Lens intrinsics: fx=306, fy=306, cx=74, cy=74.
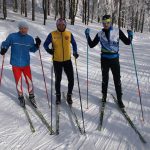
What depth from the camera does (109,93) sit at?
9.52 metres

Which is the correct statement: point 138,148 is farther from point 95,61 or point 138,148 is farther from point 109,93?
point 95,61

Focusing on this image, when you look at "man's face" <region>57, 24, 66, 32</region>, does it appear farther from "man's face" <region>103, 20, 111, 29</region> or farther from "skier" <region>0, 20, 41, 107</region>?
"man's face" <region>103, 20, 111, 29</region>

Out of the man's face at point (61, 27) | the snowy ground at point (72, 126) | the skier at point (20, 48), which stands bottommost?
the snowy ground at point (72, 126)

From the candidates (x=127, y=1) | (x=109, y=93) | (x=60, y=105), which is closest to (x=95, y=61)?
(x=109, y=93)

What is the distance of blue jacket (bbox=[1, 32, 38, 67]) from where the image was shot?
7.66m

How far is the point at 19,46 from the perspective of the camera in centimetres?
772

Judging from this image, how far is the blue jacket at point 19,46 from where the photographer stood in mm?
7656

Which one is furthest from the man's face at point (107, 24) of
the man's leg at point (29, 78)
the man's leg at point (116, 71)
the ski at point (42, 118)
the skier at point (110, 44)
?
the ski at point (42, 118)

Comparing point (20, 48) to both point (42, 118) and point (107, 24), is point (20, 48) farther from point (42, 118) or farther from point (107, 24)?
point (107, 24)

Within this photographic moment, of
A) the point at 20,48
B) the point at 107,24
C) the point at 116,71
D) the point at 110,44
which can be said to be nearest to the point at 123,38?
the point at 110,44

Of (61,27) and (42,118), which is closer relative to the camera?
(42,118)

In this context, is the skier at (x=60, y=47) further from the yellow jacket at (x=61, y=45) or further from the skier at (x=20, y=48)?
the skier at (x=20, y=48)

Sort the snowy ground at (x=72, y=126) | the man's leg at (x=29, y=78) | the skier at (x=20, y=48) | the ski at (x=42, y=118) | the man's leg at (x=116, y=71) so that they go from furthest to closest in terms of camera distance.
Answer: the man's leg at (x=29, y=78)
the man's leg at (x=116, y=71)
the skier at (x=20, y=48)
the ski at (x=42, y=118)
the snowy ground at (x=72, y=126)

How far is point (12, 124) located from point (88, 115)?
1873 millimetres
